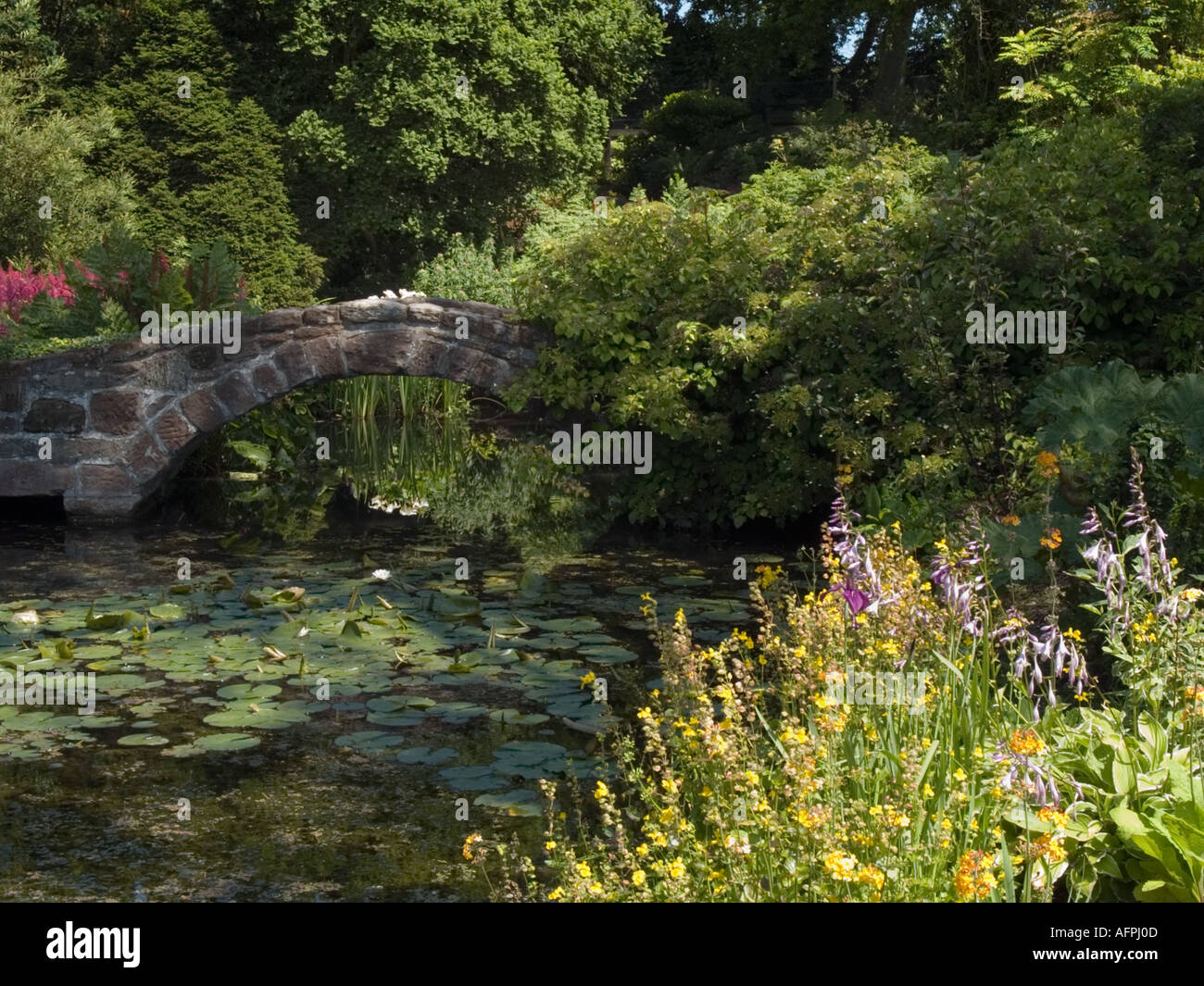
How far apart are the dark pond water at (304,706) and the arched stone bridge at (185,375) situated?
114cm

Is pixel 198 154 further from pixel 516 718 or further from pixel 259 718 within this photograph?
pixel 516 718

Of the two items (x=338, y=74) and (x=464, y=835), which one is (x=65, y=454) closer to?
(x=464, y=835)

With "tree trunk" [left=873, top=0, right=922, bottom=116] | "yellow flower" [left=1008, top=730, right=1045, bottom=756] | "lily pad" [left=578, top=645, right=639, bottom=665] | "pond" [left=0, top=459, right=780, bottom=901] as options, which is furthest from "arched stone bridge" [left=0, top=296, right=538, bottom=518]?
"tree trunk" [left=873, top=0, right=922, bottom=116]

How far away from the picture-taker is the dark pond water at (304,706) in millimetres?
4223

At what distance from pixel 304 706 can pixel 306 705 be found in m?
0.02

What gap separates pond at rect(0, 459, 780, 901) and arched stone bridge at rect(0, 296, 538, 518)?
1.08 m

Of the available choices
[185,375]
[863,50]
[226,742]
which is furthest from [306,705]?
[863,50]

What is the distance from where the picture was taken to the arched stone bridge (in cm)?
991

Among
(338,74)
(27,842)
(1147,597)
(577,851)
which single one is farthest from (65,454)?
(338,74)

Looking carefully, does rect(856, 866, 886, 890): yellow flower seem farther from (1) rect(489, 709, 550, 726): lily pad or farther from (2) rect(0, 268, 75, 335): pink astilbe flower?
(2) rect(0, 268, 75, 335): pink astilbe flower

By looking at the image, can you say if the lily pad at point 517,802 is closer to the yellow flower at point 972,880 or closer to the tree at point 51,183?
the yellow flower at point 972,880

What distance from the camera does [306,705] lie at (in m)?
5.66

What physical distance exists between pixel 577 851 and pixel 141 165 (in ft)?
51.6

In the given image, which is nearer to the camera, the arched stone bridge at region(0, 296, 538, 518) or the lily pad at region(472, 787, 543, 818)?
the lily pad at region(472, 787, 543, 818)
